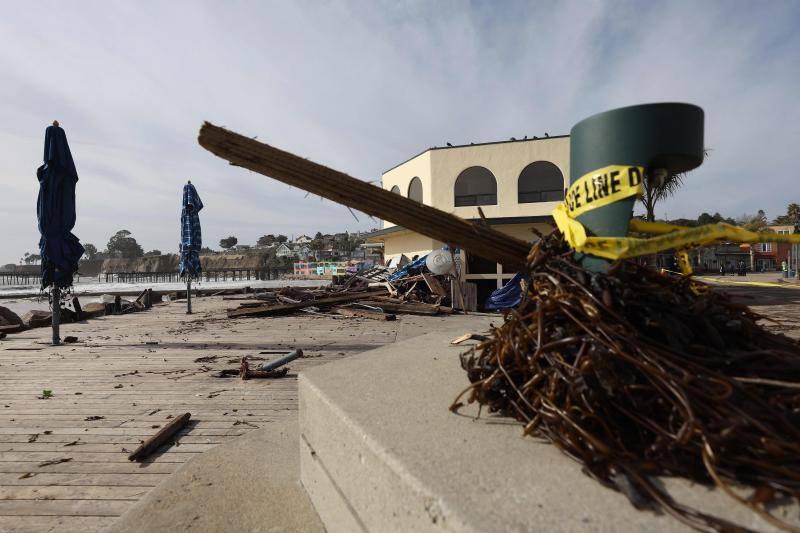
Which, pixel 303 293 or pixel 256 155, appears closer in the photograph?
pixel 256 155

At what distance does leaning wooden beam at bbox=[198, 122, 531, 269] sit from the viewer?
68.2 inches

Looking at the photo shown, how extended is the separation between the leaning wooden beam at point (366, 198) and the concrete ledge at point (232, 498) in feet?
4.80

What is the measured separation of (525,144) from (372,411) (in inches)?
613

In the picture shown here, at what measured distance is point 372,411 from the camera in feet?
5.26

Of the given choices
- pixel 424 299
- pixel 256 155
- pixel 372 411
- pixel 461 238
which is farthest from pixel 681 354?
pixel 424 299

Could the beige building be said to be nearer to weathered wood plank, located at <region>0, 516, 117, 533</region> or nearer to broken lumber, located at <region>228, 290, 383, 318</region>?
broken lumber, located at <region>228, 290, 383, 318</region>

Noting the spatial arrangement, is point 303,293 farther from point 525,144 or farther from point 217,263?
point 217,263

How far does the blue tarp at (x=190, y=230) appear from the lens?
12.5m

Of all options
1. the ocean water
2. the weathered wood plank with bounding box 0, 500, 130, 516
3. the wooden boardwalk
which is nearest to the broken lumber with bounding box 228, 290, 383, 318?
the wooden boardwalk

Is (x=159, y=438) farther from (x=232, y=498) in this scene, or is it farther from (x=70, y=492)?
(x=232, y=498)

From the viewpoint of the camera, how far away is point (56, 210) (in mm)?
7422

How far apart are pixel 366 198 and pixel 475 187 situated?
49.9 ft

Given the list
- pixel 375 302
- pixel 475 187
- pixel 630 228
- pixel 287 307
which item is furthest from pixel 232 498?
pixel 475 187

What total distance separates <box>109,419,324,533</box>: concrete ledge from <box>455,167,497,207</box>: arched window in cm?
1441
